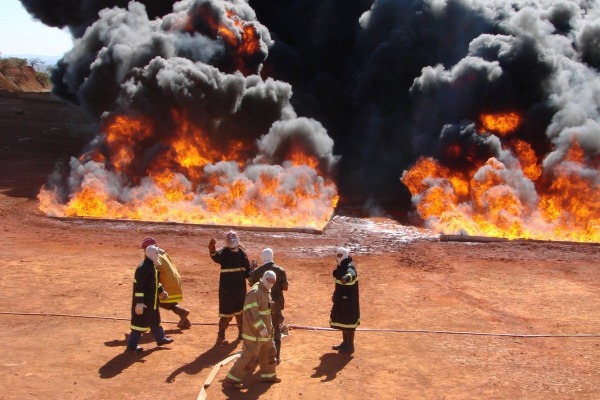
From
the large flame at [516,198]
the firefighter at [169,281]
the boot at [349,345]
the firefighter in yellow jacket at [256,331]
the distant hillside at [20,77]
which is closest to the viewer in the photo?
the firefighter in yellow jacket at [256,331]

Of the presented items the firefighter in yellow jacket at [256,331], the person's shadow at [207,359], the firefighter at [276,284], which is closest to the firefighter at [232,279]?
the person's shadow at [207,359]

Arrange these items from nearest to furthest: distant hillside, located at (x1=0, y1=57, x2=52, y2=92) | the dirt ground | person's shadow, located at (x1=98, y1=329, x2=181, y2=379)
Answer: the dirt ground, person's shadow, located at (x1=98, y1=329, x2=181, y2=379), distant hillside, located at (x1=0, y1=57, x2=52, y2=92)

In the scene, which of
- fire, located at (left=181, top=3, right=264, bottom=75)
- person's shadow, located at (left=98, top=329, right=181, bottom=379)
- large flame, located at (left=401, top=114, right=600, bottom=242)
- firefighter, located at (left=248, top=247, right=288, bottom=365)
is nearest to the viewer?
person's shadow, located at (left=98, top=329, right=181, bottom=379)

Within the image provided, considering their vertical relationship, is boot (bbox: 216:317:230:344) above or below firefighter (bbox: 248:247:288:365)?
below

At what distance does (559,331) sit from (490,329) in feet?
4.17

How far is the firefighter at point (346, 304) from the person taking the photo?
9633mm

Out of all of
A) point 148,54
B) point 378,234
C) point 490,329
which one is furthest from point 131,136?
point 490,329

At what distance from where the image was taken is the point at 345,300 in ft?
31.9

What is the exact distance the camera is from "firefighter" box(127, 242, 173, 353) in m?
9.16

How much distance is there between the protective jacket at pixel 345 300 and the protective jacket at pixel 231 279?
154 cm

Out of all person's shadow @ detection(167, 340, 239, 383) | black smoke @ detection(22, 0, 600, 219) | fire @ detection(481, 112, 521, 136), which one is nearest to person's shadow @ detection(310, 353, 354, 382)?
person's shadow @ detection(167, 340, 239, 383)

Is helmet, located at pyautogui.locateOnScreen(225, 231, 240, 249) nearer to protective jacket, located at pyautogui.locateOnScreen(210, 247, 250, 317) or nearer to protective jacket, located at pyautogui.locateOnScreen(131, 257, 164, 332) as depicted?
protective jacket, located at pyautogui.locateOnScreen(210, 247, 250, 317)

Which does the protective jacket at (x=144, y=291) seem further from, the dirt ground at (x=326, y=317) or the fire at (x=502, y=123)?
the fire at (x=502, y=123)

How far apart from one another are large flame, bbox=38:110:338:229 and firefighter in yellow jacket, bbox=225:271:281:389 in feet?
38.4
